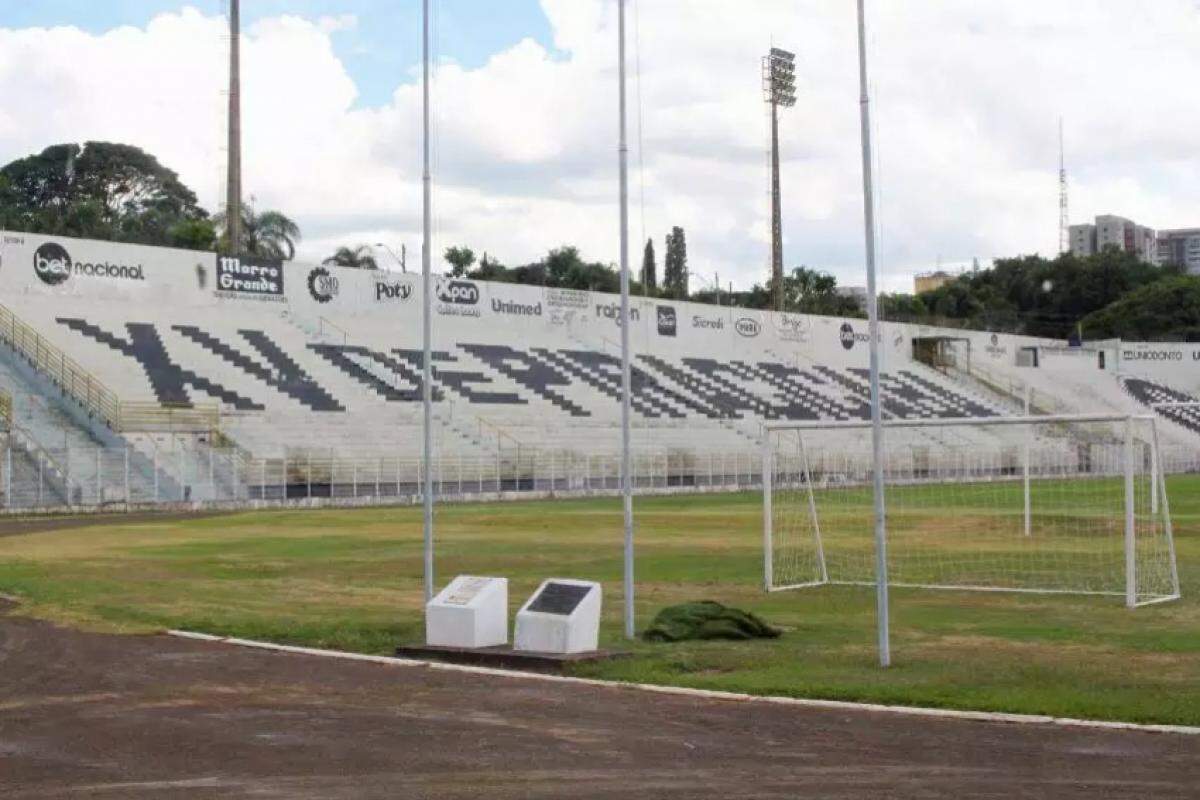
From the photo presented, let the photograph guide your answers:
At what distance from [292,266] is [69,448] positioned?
20657 millimetres

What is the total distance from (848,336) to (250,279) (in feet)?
126

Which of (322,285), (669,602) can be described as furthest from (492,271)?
(669,602)

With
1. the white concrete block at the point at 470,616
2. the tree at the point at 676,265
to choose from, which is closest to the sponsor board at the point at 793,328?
the tree at the point at 676,265

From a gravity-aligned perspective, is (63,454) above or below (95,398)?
below

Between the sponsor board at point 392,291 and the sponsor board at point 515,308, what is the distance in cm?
503

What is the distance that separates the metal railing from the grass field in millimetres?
12129

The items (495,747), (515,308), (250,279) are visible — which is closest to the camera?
(495,747)

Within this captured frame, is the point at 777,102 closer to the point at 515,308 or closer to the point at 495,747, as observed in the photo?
the point at 515,308

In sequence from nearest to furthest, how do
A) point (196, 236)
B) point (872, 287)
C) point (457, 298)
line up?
1. point (872, 287)
2. point (457, 298)
3. point (196, 236)

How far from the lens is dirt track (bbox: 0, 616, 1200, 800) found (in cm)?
864

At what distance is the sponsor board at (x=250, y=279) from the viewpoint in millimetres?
59875

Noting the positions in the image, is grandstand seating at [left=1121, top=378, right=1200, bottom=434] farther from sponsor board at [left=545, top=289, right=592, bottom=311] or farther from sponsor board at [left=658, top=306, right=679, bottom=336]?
sponsor board at [left=545, top=289, right=592, bottom=311]

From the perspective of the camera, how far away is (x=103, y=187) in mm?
100188

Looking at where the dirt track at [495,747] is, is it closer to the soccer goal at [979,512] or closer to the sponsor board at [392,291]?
the soccer goal at [979,512]
